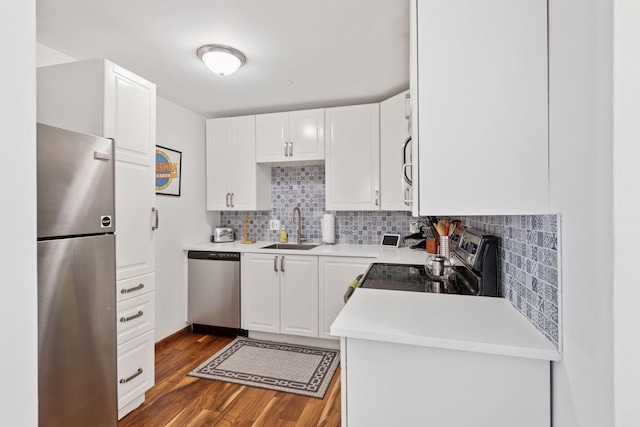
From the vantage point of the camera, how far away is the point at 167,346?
294 centimetres

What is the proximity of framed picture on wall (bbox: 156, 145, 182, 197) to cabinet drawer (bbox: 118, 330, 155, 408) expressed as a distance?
1.42 metres

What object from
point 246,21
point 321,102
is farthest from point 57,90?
point 321,102

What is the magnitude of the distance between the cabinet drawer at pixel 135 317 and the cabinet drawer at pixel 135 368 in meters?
0.04

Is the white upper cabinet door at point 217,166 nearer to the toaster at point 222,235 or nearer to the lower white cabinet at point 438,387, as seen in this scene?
the toaster at point 222,235

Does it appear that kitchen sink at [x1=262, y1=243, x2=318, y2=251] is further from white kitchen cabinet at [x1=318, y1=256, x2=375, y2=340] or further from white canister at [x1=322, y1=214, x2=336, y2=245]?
white kitchen cabinet at [x1=318, y1=256, x2=375, y2=340]

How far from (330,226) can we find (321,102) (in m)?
1.31

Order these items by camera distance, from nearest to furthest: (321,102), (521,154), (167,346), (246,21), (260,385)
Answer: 1. (521,154)
2. (246,21)
3. (260,385)
4. (167,346)
5. (321,102)

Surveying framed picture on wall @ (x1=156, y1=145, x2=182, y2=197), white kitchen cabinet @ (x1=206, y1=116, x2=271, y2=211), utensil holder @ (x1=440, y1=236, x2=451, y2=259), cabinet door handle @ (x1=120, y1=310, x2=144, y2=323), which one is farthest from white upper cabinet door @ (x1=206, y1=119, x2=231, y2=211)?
utensil holder @ (x1=440, y1=236, x2=451, y2=259)

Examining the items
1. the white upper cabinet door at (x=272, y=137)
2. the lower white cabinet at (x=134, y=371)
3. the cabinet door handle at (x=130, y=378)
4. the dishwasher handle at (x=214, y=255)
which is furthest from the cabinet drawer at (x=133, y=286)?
the white upper cabinet door at (x=272, y=137)

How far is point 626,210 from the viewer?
569 mm

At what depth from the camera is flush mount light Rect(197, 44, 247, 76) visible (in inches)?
81.6

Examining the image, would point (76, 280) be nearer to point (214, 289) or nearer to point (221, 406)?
point (221, 406)

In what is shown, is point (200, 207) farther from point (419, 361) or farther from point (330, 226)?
point (419, 361)

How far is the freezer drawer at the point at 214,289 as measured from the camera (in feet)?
10.2
